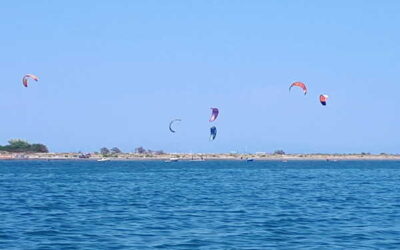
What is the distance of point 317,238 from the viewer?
22.3 meters

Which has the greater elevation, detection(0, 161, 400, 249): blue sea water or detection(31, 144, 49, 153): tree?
detection(31, 144, 49, 153): tree

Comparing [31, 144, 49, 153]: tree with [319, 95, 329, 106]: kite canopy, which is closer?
[319, 95, 329, 106]: kite canopy

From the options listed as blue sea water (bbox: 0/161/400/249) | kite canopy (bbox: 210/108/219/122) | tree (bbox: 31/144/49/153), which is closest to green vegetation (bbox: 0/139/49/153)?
tree (bbox: 31/144/49/153)

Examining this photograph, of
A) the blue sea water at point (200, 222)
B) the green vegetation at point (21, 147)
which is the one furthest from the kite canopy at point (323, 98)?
the green vegetation at point (21, 147)

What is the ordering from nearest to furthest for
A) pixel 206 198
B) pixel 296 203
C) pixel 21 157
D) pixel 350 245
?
pixel 350 245 → pixel 296 203 → pixel 206 198 → pixel 21 157

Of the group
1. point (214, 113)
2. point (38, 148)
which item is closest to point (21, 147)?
point (38, 148)

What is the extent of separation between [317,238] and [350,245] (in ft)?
4.57

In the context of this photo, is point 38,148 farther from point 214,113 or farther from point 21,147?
point 214,113

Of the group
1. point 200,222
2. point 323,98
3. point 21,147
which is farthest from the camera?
point 21,147

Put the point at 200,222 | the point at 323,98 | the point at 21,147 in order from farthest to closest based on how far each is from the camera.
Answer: the point at 21,147
the point at 323,98
the point at 200,222

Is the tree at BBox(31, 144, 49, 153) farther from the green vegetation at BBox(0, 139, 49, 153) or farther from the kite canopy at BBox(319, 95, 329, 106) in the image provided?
the kite canopy at BBox(319, 95, 329, 106)

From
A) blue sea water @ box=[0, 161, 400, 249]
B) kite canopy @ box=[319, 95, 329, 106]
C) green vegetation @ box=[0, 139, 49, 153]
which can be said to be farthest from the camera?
green vegetation @ box=[0, 139, 49, 153]

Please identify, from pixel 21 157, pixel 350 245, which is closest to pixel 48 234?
pixel 350 245

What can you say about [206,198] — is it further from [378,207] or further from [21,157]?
[21,157]
